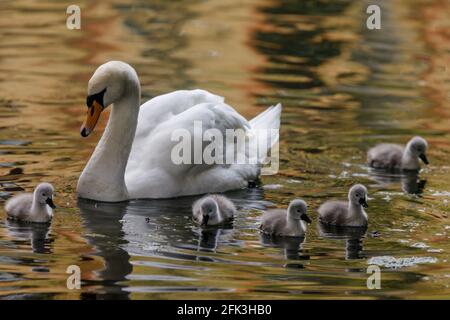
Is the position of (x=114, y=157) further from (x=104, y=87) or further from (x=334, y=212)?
(x=334, y=212)

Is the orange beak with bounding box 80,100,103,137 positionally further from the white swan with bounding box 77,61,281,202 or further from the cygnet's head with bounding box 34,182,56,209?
the cygnet's head with bounding box 34,182,56,209

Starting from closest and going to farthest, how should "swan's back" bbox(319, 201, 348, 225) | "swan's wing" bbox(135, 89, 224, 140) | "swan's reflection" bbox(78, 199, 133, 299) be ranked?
1. "swan's reflection" bbox(78, 199, 133, 299)
2. "swan's back" bbox(319, 201, 348, 225)
3. "swan's wing" bbox(135, 89, 224, 140)

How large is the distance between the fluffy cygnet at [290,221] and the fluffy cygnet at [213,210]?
50cm

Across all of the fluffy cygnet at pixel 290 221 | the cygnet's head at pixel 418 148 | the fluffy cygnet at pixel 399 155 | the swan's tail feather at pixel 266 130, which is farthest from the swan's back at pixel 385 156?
the fluffy cygnet at pixel 290 221

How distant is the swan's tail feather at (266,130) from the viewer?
13521mm

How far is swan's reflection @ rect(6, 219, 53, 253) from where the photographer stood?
10.2 metres

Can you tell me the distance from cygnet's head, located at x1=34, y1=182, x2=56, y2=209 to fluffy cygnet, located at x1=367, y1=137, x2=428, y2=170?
13.4ft

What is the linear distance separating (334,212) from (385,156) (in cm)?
246

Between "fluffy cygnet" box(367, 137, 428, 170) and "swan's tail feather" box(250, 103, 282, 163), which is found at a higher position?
"swan's tail feather" box(250, 103, 282, 163)

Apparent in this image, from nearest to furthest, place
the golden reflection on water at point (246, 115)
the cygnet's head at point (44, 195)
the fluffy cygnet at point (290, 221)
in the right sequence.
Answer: the golden reflection on water at point (246, 115) < the fluffy cygnet at point (290, 221) < the cygnet's head at point (44, 195)

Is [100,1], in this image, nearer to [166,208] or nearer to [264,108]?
[264,108]

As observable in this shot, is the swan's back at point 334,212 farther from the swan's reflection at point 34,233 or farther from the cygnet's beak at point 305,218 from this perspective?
the swan's reflection at point 34,233

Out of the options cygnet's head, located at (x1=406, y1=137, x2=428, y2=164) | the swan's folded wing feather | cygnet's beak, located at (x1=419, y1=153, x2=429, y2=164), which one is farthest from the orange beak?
cygnet's beak, located at (x1=419, y1=153, x2=429, y2=164)

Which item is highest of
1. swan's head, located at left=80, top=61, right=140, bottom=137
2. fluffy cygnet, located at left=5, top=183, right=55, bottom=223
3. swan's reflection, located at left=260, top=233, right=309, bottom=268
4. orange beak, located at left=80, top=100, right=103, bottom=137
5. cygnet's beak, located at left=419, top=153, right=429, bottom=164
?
swan's head, located at left=80, top=61, right=140, bottom=137
